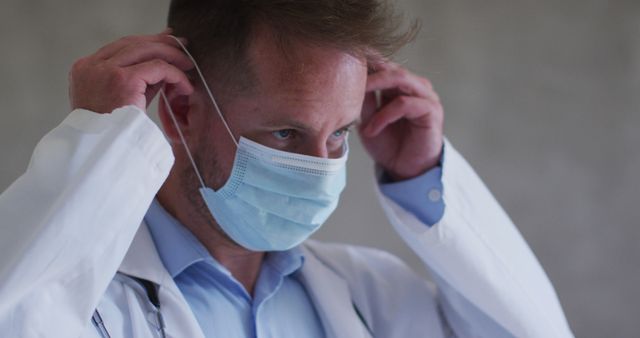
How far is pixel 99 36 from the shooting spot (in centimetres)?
182

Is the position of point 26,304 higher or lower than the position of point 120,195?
lower

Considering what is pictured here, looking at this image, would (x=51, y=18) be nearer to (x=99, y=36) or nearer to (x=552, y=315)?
(x=99, y=36)

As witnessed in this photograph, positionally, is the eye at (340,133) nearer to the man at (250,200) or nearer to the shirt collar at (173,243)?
the man at (250,200)

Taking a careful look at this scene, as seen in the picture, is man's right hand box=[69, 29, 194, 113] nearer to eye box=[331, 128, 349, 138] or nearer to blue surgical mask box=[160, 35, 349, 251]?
blue surgical mask box=[160, 35, 349, 251]

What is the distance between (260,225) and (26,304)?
0.45 meters

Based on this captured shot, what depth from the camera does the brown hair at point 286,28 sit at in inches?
50.7

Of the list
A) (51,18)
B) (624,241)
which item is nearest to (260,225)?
(51,18)

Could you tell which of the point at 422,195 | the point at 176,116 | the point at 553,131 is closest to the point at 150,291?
the point at 176,116

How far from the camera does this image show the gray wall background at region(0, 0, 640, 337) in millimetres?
2096

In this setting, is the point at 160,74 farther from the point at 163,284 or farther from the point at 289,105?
the point at 163,284

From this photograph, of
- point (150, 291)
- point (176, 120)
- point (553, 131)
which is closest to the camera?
point (150, 291)

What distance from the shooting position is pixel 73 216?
3.42ft

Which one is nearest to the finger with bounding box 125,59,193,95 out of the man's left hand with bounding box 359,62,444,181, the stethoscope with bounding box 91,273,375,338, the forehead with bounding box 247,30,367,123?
the forehead with bounding box 247,30,367,123

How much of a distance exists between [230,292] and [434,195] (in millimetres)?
501
